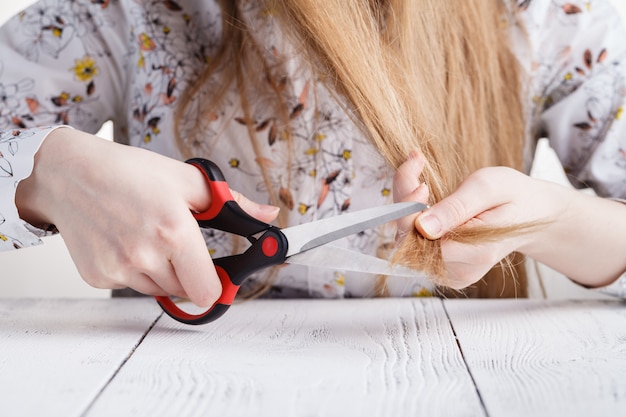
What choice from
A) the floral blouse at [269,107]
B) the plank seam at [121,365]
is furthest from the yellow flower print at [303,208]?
the plank seam at [121,365]

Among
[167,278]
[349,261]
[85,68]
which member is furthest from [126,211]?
[85,68]

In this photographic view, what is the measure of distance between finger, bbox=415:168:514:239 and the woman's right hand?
6.1 inches

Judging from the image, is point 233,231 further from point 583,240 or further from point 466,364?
point 583,240

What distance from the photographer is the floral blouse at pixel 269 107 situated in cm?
83

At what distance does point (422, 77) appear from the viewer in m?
0.76

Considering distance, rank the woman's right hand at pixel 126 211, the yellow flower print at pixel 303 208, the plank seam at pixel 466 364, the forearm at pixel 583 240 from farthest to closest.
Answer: the yellow flower print at pixel 303 208
the forearm at pixel 583 240
the woman's right hand at pixel 126 211
the plank seam at pixel 466 364

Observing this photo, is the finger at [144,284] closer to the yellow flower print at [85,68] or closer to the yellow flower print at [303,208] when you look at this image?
the yellow flower print at [303,208]

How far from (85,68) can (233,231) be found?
415mm

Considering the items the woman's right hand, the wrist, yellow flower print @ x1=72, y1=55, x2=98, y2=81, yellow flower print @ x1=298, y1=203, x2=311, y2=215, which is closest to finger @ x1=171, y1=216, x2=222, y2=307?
the woman's right hand

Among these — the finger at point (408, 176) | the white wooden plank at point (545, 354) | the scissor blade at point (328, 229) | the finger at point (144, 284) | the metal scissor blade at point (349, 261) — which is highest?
the finger at point (408, 176)

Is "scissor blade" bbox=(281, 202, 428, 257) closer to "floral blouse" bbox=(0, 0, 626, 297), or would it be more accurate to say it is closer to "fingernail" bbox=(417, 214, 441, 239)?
"fingernail" bbox=(417, 214, 441, 239)

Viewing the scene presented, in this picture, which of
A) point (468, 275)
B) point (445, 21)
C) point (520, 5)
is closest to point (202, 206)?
point (468, 275)

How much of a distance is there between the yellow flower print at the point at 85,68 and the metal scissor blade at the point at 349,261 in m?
0.46

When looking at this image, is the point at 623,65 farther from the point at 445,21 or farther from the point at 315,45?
the point at 315,45
